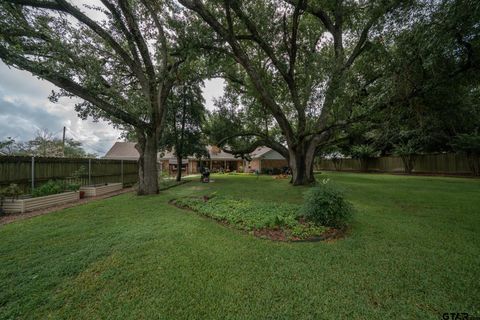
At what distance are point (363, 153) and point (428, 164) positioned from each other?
222 inches

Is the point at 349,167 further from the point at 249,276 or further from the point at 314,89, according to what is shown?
the point at 249,276

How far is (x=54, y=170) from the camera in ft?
26.9

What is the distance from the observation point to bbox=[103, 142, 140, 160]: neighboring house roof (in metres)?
28.6

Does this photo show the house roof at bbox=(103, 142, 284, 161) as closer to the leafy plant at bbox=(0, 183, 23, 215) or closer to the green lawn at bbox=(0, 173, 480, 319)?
the leafy plant at bbox=(0, 183, 23, 215)

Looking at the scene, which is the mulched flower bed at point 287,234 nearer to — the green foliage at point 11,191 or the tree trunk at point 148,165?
the tree trunk at point 148,165

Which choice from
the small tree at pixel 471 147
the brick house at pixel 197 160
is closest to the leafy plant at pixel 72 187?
the brick house at pixel 197 160

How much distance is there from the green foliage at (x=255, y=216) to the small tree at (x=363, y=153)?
2110 cm

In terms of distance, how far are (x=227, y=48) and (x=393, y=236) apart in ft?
29.5

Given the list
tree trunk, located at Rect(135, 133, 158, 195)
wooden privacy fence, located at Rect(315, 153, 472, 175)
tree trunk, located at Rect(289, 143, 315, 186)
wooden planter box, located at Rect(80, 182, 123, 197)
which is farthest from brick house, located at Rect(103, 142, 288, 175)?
tree trunk, located at Rect(135, 133, 158, 195)

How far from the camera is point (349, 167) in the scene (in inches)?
1059

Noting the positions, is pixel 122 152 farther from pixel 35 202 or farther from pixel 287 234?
pixel 287 234

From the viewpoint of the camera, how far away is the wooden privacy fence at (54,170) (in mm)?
6492

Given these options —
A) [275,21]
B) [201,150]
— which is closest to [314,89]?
[275,21]

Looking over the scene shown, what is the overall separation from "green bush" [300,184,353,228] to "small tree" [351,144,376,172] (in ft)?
70.2
